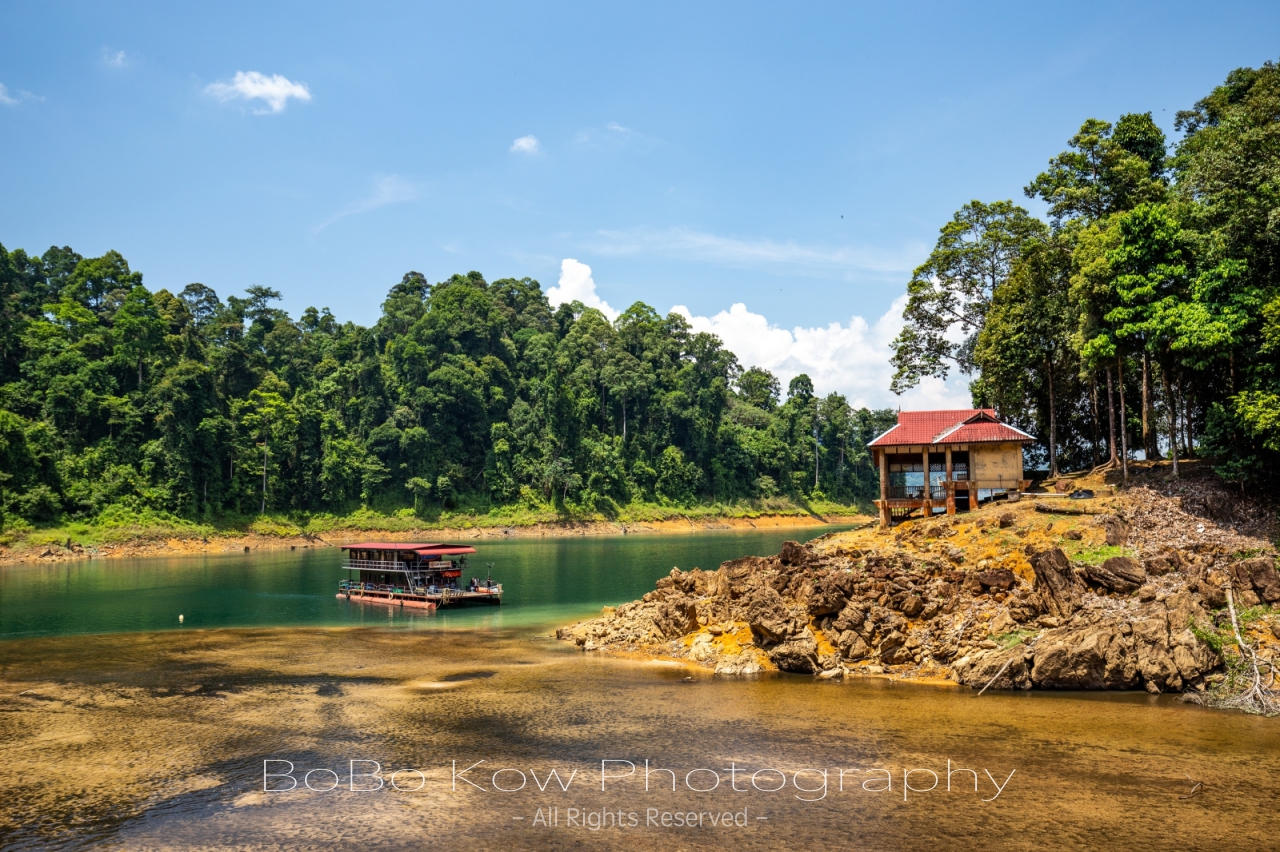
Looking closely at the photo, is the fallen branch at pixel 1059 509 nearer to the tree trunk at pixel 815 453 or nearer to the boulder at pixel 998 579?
the boulder at pixel 998 579

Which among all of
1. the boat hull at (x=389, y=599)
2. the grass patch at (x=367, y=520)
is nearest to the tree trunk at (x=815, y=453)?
the grass patch at (x=367, y=520)

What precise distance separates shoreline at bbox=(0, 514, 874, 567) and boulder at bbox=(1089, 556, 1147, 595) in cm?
5627

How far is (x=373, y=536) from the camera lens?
85.8m

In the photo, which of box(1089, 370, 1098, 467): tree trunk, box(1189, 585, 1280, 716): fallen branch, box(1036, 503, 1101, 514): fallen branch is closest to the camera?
box(1189, 585, 1280, 716): fallen branch

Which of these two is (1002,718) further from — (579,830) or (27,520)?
(27,520)

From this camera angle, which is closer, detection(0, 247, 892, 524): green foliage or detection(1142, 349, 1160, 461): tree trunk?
detection(1142, 349, 1160, 461): tree trunk

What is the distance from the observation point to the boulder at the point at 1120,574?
922 inches

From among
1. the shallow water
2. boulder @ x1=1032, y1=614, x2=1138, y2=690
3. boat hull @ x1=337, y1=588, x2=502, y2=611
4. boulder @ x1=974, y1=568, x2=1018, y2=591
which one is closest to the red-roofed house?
boulder @ x1=974, y1=568, x2=1018, y2=591

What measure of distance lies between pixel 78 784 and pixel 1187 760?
832 inches

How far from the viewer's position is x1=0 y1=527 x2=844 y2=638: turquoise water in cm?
3691

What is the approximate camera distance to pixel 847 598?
2573 centimetres

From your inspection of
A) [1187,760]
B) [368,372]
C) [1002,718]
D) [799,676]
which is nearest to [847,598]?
[799,676]

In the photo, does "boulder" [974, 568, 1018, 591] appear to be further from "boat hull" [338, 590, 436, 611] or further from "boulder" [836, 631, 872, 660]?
"boat hull" [338, 590, 436, 611]

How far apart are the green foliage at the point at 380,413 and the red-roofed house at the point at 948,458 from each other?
200 ft
